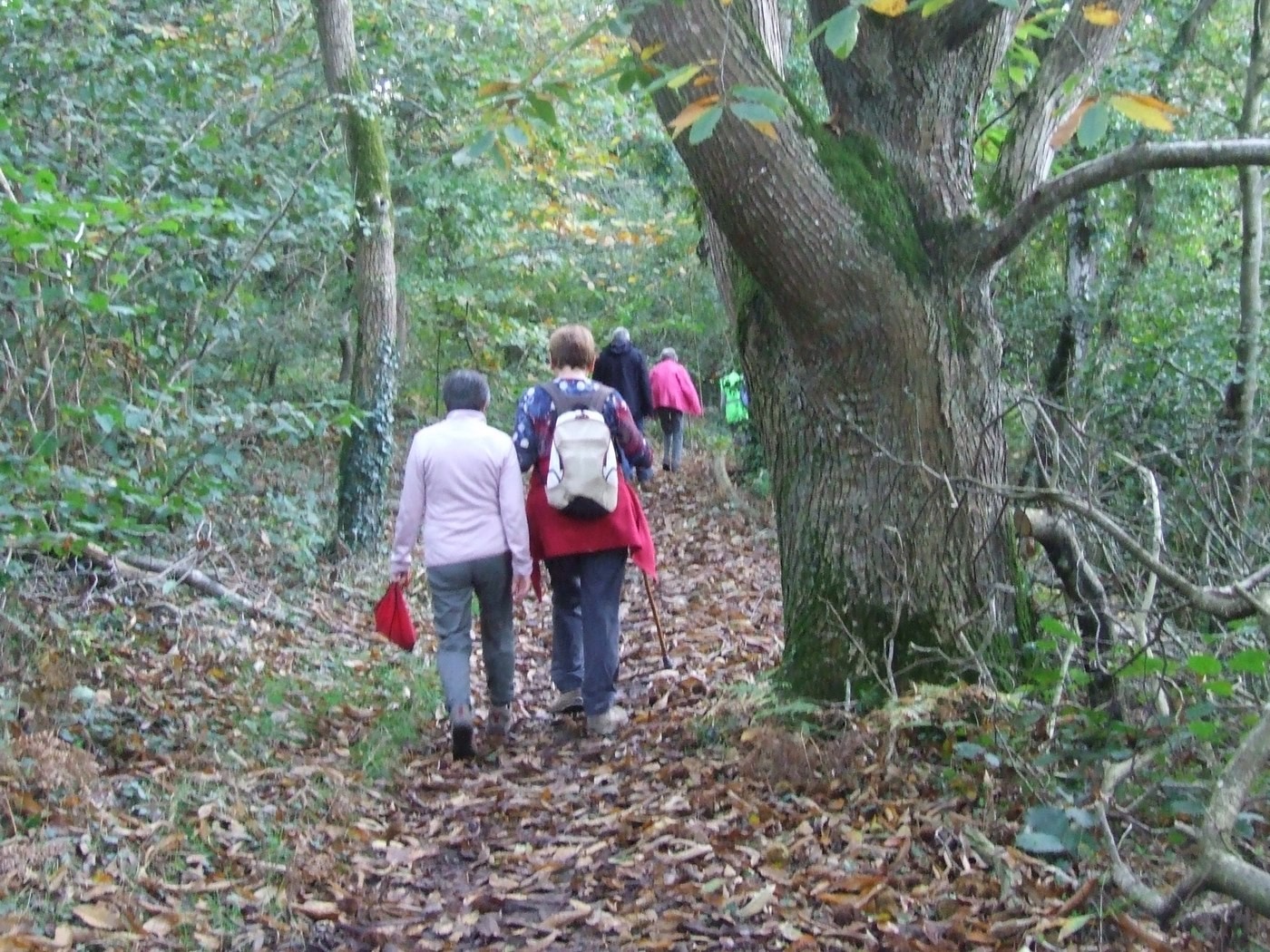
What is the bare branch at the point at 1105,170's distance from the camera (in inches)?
155

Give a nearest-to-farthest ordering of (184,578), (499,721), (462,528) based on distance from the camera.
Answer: (462,528) < (499,721) < (184,578)

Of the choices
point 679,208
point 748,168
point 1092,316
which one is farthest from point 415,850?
point 679,208

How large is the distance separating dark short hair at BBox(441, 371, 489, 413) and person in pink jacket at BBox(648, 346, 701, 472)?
10740mm

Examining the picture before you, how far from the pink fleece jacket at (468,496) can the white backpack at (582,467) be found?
22cm

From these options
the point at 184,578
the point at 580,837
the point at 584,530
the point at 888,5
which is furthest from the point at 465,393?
the point at 888,5

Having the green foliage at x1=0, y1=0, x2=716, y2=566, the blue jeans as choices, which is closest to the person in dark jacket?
the green foliage at x1=0, y1=0, x2=716, y2=566

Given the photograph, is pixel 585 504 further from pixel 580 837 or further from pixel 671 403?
pixel 671 403

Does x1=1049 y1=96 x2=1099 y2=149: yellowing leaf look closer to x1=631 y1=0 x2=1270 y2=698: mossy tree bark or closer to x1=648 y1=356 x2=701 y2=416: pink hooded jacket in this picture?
x1=631 y1=0 x2=1270 y2=698: mossy tree bark

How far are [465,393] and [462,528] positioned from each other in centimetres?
70

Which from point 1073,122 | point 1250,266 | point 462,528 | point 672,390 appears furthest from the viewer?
point 672,390

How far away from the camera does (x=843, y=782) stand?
4.89 metres

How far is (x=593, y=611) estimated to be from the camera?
624 centimetres

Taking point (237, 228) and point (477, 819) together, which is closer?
point (477, 819)

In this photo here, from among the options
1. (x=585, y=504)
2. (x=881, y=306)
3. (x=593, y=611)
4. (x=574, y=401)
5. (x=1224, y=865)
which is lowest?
(x=1224, y=865)
